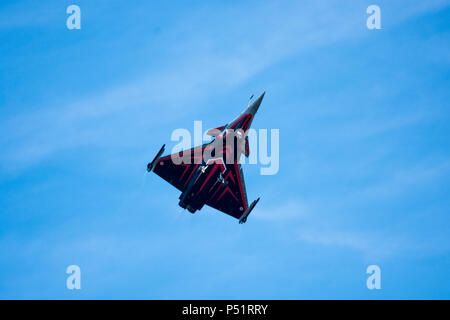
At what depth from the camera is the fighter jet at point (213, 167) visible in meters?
76.6

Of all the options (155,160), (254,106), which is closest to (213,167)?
(155,160)

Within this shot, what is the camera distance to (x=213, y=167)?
7650 cm

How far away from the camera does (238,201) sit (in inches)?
3209

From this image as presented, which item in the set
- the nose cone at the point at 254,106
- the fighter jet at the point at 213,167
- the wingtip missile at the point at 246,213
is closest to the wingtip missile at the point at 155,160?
the fighter jet at the point at 213,167

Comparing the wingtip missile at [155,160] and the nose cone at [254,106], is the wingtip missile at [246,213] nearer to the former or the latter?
the nose cone at [254,106]

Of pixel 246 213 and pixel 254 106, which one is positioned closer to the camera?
A: pixel 254 106

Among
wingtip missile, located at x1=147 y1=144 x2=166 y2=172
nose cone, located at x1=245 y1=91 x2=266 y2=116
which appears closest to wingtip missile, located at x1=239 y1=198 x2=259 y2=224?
nose cone, located at x1=245 y1=91 x2=266 y2=116

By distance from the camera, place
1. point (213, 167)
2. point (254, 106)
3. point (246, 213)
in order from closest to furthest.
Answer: point (213, 167)
point (254, 106)
point (246, 213)

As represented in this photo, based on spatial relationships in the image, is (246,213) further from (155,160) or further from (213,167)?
(155,160)
